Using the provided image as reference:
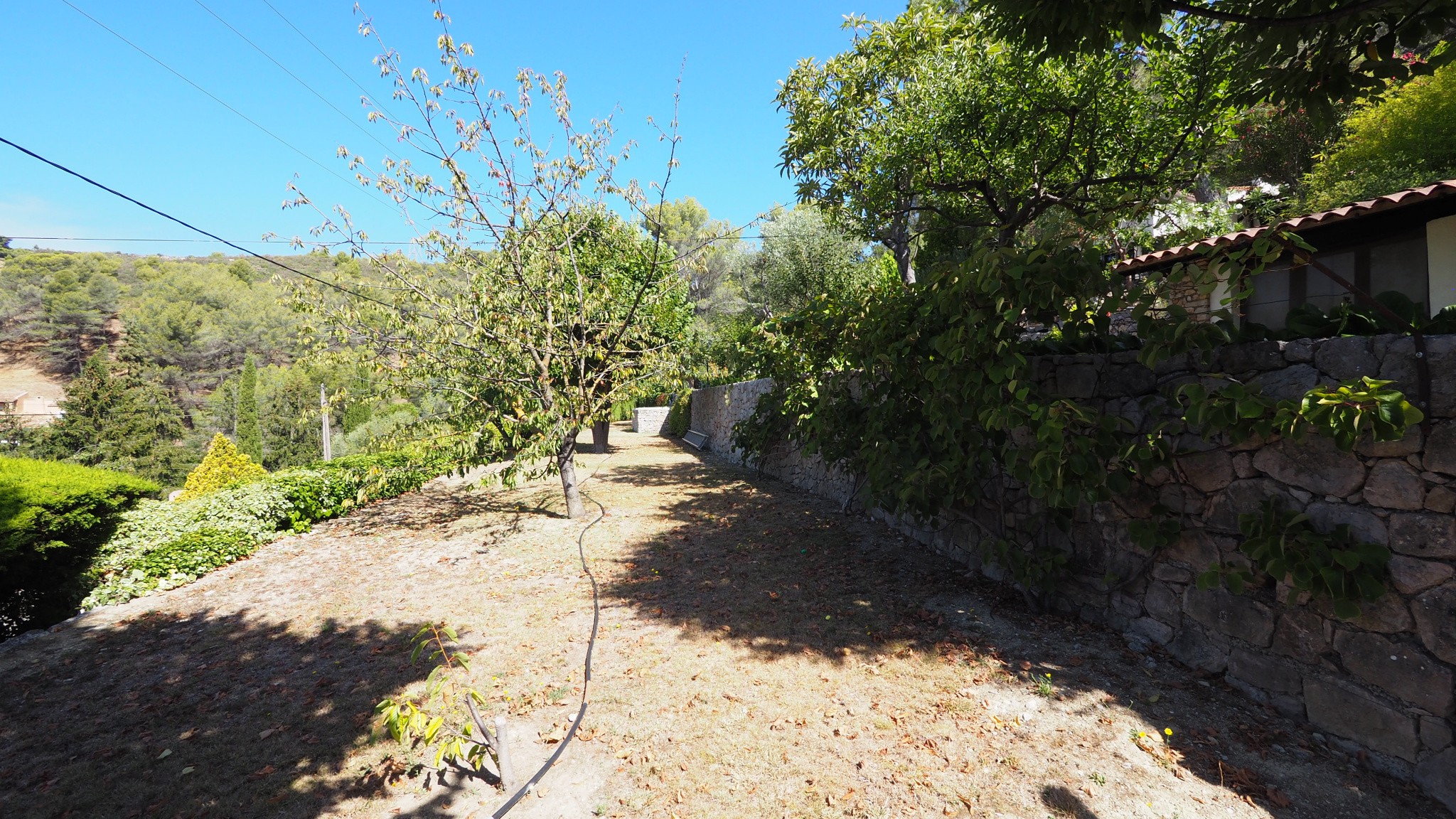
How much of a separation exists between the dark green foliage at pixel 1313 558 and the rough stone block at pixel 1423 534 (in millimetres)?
68

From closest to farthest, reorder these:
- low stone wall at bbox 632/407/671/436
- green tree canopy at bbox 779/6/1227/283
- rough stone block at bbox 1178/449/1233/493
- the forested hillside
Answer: rough stone block at bbox 1178/449/1233/493
green tree canopy at bbox 779/6/1227/283
the forested hillside
low stone wall at bbox 632/407/671/436

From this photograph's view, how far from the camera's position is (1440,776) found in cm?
248

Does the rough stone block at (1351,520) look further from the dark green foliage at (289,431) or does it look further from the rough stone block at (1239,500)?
the dark green foliage at (289,431)

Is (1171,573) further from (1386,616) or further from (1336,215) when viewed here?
(1336,215)

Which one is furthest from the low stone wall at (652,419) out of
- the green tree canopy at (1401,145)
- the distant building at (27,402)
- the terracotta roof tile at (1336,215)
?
the distant building at (27,402)

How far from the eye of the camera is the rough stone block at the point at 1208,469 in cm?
332

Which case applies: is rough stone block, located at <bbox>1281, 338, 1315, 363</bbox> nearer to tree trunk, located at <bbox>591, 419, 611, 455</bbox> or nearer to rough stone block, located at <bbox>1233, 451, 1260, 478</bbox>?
rough stone block, located at <bbox>1233, 451, 1260, 478</bbox>

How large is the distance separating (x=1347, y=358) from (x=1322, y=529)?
84cm

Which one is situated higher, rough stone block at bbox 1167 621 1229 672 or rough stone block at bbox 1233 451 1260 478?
rough stone block at bbox 1233 451 1260 478

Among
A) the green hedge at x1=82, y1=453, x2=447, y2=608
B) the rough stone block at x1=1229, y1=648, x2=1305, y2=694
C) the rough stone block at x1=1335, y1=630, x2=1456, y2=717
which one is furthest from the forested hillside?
the rough stone block at x1=1335, y1=630, x2=1456, y2=717

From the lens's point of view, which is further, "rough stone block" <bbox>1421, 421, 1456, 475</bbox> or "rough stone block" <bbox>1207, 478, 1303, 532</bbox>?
"rough stone block" <bbox>1207, 478, 1303, 532</bbox>

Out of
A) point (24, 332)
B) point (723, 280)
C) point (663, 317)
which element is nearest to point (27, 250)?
point (24, 332)

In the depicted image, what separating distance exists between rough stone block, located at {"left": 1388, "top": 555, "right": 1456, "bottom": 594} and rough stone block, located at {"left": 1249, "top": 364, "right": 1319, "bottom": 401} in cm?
82

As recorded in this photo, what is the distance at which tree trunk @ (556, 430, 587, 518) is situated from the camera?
809 centimetres
